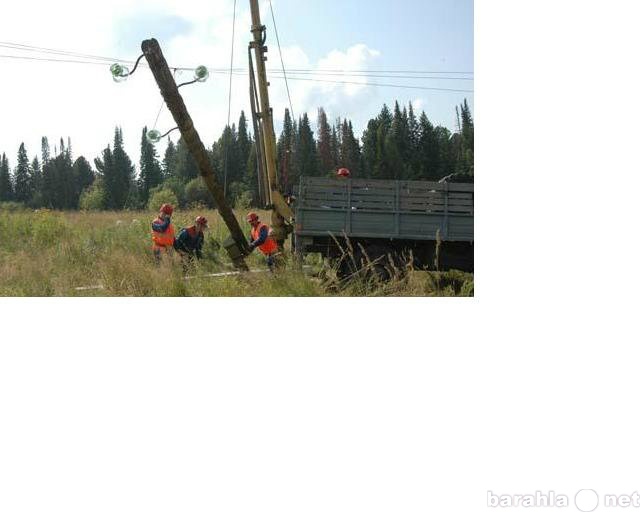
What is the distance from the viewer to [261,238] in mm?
6855

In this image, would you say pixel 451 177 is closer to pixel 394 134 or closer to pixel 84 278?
pixel 394 134

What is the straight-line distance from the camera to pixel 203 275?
19.8 feet

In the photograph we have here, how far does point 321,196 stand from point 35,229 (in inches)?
130

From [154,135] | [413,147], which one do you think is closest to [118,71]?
[154,135]

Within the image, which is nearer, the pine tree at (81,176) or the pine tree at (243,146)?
the pine tree at (81,176)

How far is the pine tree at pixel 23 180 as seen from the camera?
6395 mm

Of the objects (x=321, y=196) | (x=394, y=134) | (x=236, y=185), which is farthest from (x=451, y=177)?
(x=236, y=185)

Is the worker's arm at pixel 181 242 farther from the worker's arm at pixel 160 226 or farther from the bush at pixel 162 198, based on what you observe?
the bush at pixel 162 198

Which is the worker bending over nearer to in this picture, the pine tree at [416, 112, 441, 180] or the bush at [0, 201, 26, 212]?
the bush at [0, 201, 26, 212]

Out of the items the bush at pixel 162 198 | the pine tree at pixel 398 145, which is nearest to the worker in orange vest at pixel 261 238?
the bush at pixel 162 198

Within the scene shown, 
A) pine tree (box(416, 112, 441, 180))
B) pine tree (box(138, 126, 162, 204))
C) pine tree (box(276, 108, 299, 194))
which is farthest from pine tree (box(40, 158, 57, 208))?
pine tree (box(416, 112, 441, 180))

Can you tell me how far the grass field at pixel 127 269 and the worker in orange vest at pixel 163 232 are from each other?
100mm

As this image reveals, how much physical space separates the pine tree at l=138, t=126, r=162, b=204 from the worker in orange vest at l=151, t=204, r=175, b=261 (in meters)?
0.39

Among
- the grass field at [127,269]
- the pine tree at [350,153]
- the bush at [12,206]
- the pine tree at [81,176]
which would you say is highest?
the pine tree at [350,153]
